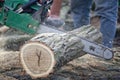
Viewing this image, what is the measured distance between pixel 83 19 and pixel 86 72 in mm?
919

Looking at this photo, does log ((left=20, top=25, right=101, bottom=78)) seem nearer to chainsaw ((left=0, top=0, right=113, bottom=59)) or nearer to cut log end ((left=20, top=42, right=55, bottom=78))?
cut log end ((left=20, top=42, right=55, bottom=78))

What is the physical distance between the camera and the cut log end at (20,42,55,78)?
327cm

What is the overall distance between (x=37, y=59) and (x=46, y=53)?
0.42ft

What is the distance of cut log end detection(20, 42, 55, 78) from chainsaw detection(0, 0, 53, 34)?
2.22ft

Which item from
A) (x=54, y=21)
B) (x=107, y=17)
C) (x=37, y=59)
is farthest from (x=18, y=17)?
(x=107, y=17)

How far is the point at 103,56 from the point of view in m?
3.78

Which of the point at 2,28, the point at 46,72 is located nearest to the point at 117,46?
the point at 2,28

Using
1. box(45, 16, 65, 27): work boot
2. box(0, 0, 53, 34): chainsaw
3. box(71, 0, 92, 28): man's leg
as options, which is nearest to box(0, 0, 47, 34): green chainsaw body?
box(0, 0, 53, 34): chainsaw

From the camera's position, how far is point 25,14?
4.01 m

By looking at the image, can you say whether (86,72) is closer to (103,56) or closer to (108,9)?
(103,56)

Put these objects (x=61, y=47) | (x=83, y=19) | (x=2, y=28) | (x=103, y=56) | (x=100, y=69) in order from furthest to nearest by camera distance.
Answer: (x=2, y=28), (x=83, y=19), (x=100, y=69), (x=103, y=56), (x=61, y=47)

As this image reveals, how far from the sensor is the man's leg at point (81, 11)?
443 centimetres

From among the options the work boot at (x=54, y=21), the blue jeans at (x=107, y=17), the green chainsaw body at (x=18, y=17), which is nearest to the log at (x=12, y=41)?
the green chainsaw body at (x=18, y=17)

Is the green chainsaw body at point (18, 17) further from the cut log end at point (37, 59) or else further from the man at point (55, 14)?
the cut log end at point (37, 59)
